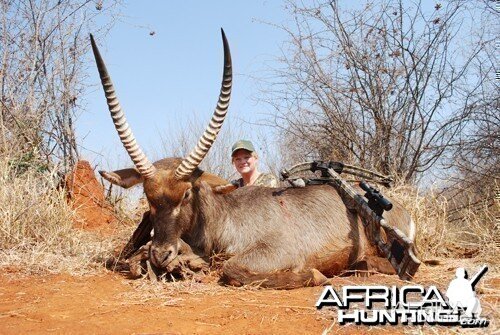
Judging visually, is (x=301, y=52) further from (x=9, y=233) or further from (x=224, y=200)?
(x=9, y=233)

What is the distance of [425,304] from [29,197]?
475 cm

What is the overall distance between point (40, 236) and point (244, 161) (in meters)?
2.74

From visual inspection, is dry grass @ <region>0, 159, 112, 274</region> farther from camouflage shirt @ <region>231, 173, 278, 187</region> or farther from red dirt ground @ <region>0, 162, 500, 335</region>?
camouflage shirt @ <region>231, 173, 278, 187</region>

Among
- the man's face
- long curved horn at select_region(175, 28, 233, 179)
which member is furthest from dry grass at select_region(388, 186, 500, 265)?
long curved horn at select_region(175, 28, 233, 179)

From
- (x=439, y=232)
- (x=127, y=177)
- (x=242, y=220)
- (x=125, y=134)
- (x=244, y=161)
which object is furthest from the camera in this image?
(x=244, y=161)

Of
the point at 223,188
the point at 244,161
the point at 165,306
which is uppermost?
the point at 244,161

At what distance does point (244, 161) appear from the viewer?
7402mm

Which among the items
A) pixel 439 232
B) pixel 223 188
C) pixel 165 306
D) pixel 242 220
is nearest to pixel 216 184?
pixel 223 188

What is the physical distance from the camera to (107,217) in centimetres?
836

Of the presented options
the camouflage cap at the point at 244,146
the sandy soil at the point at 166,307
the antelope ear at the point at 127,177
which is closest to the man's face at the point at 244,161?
the camouflage cap at the point at 244,146

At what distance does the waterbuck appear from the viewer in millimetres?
4730

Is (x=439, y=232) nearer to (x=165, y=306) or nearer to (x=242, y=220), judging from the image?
(x=242, y=220)

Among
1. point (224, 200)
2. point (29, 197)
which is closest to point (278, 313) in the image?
point (224, 200)

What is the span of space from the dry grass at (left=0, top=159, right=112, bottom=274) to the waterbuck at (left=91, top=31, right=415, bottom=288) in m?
1.15
